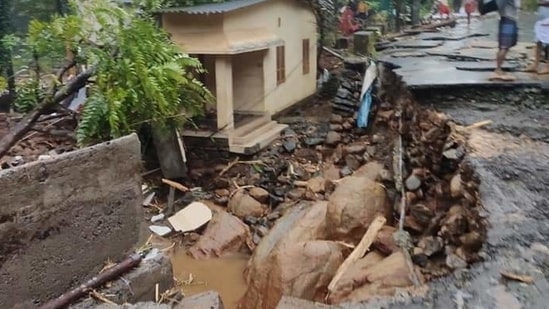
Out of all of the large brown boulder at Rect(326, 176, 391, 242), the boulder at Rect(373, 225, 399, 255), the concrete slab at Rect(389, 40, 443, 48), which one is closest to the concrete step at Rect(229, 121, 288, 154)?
the concrete slab at Rect(389, 40, 443, 48)

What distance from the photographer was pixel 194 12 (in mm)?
10320

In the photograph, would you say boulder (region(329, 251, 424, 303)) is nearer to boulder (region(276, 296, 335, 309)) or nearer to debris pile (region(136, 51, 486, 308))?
debris pile (region(136, 51, 486, 308))

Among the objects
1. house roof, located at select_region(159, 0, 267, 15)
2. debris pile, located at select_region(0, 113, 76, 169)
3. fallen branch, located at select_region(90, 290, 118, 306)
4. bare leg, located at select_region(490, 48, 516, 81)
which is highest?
house roof, located at select_region(159, 0, 267, 15)

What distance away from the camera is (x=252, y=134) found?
448 inches

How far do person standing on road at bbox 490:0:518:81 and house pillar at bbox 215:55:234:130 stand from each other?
5.20m

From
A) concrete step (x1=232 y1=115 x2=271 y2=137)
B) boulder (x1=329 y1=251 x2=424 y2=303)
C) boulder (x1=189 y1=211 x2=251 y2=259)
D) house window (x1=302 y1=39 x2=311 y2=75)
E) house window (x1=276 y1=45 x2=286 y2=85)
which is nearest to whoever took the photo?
boulder (x1=329 y1=251 x2=424 y2=303)

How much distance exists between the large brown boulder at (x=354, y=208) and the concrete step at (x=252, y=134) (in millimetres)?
4020

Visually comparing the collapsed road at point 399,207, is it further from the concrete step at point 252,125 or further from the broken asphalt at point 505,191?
the concrete step at point 252,125

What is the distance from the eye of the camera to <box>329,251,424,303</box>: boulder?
15.1 ft

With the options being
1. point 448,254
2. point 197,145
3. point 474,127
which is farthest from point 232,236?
point 448,254

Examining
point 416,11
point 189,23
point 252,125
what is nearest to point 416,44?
point 252,125

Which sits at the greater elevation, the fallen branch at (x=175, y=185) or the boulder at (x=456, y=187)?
the boulder at (x=456, y=187)

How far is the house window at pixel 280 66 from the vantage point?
12859 mm

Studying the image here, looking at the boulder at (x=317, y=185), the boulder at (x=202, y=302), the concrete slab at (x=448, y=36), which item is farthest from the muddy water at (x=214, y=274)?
the concrete slab at (x=448, y=36)
